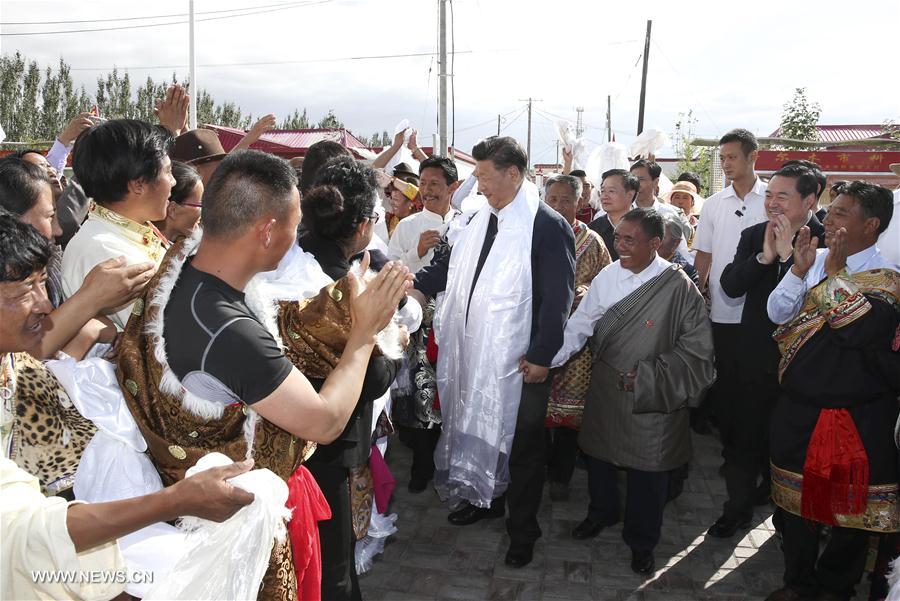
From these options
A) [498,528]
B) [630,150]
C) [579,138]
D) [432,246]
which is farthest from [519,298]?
[630,150]

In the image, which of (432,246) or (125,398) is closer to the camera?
(125,398)

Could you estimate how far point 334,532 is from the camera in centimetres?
231

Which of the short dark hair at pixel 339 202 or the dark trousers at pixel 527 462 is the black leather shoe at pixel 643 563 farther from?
the short dark hair at pixel 339 202

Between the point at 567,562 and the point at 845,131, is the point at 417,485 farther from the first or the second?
the point at 845,131

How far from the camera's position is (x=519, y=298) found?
3.45 m

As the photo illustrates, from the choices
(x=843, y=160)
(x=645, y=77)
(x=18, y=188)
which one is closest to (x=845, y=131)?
(x=645, y=77)

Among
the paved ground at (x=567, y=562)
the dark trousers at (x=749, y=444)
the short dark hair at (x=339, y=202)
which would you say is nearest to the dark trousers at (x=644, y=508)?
the paved ground at (x=567, y=562)

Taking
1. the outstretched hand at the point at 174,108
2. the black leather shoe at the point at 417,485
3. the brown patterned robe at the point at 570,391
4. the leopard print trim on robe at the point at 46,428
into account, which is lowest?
the black leather shoe at the point at 417,485

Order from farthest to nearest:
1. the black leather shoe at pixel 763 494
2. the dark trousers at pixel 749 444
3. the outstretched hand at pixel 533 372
→ the black leather shoe at pixel 763 494, the dark trousers at pixel 749 444, the outstretched hand at pixel 533 372

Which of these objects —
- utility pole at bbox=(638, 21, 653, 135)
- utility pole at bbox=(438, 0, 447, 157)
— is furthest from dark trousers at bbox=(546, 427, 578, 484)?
utility pole at bbox=(638, 21, 653, 135)

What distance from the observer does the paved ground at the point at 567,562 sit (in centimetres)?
325

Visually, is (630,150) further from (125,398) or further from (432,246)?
(125,398)

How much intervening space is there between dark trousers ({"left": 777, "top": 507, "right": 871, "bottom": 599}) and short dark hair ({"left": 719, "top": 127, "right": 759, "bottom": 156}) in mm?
2590

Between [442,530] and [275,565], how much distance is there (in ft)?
7.18
